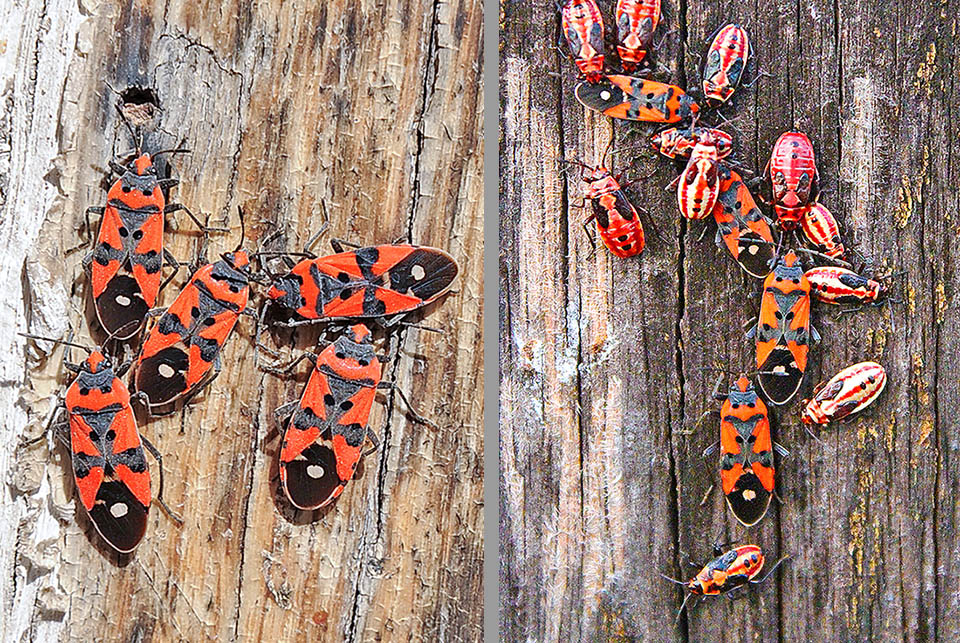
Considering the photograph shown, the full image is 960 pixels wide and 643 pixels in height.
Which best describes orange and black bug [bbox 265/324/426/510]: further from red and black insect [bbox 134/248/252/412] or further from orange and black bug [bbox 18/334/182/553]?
orange and black bug [bbox 18/334/182/553]

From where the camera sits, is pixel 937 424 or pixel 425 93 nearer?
pixel 937 424

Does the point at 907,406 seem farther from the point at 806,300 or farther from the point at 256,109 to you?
the point at 256,109

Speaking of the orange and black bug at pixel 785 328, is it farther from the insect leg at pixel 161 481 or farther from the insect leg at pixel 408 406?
the insect leg at pixel 161 481

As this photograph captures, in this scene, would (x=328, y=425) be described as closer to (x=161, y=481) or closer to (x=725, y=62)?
(x=161, y=481)

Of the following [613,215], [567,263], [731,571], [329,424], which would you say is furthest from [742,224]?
[329,424]

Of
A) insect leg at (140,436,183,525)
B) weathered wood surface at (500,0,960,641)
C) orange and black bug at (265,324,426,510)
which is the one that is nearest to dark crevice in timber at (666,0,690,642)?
weathered wood surface at (500,0,960,641)

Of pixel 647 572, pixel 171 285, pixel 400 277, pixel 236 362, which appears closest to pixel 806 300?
pixel 647 572
